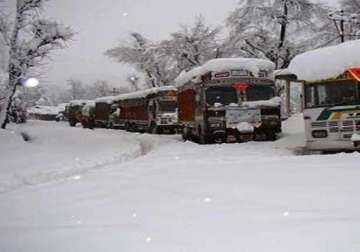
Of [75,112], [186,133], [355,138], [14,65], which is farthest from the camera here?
[75,112]

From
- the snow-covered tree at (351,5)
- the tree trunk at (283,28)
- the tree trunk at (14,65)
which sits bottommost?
the tree trunk at (14,65)

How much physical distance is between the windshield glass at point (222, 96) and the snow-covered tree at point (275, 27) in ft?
78.8

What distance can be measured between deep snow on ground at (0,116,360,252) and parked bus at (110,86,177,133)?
21520 mm

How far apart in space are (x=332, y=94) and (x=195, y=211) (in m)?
9.66

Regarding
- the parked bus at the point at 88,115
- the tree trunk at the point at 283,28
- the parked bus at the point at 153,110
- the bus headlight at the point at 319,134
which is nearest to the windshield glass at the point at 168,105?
the parked bus at the point at 153,110

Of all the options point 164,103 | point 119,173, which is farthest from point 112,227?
point 164,103

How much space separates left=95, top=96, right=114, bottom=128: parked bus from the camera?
51.1 meters

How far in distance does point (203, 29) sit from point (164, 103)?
26.8m

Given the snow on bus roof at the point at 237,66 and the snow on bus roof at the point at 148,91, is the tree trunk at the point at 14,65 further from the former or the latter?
the snow on bus roof at the point at 237,66

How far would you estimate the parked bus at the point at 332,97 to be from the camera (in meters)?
15.6

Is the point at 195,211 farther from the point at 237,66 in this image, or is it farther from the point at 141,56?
the point at 141,56

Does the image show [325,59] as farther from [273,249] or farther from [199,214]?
[273,249]

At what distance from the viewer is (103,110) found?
53.3m

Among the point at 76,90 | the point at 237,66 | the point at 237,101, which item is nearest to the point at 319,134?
the point at 237,101
